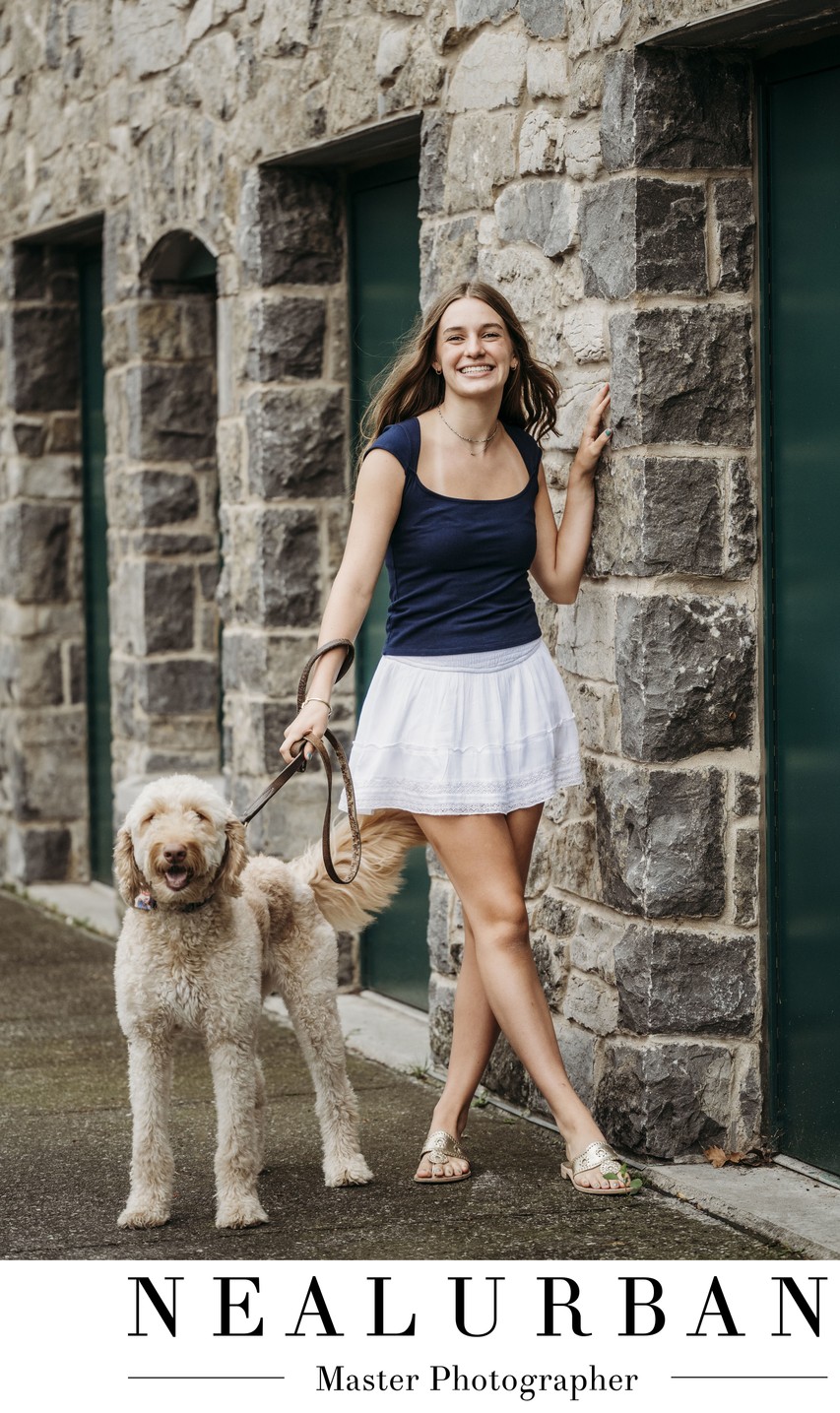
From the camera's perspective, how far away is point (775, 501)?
4875mm

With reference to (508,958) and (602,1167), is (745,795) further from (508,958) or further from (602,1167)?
(602,1167)

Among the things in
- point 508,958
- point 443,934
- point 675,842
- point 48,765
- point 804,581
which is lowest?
point 443,934

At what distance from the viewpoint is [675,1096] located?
4.93 m

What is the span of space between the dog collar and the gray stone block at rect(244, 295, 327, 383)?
2889 millimetres

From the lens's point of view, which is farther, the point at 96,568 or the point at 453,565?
the point at 96,568

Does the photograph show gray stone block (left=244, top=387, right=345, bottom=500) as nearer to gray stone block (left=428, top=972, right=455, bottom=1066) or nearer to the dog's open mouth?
gray stone block (left=428, top=972, right=455, bottom=1066)

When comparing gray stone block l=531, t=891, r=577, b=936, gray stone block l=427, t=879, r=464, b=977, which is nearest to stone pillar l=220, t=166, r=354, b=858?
gray stone block l=427, t=879, r=464, b=977

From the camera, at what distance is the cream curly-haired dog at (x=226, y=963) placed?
4344 millimetres

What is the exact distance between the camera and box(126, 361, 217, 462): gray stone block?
8.17 meters

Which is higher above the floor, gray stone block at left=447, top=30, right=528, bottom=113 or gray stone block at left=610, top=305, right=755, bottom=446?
gray stone block at left=447, top=30, right=528, bottom=113

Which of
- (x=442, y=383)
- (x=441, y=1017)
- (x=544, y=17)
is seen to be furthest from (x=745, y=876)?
(x=544, y=17)

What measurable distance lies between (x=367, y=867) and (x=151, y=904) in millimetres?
654
